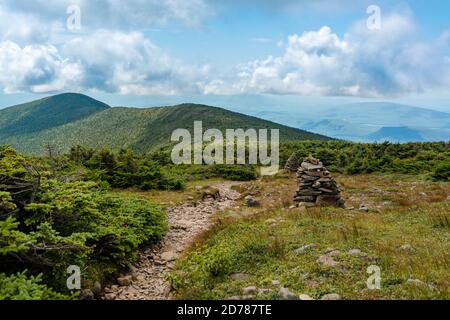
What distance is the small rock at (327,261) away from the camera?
798cm

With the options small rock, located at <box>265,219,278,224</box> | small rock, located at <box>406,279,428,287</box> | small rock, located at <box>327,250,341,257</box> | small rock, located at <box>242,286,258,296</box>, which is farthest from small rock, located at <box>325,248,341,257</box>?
small rock, located at <box>265,219,278,224</box>

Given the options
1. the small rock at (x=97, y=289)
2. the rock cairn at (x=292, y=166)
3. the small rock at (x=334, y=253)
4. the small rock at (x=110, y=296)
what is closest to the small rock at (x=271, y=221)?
the small rock at (x=334, y=253)

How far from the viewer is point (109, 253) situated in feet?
30.7

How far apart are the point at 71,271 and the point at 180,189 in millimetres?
17561

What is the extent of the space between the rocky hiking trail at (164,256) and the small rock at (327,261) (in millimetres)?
3476

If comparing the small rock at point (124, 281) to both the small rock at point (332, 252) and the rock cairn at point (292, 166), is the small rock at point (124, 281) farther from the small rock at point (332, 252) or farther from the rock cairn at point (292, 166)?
the rock cairn at point (292, 166)

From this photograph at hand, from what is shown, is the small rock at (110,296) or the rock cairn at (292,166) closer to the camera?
the small rock at (110,296)

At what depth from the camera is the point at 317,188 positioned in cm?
1712

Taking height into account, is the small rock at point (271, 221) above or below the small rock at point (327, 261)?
below

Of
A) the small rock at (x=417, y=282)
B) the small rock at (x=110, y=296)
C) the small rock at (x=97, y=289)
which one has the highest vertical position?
the small rock at (x=417, y=282)

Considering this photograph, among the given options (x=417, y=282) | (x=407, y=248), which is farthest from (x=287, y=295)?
(x=407, y=248)

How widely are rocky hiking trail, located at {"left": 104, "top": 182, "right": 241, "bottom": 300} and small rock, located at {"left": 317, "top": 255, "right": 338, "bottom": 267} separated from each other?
3476 millimetres

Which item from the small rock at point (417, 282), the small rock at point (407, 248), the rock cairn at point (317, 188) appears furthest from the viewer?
the rock cairn at point (317, 188)
